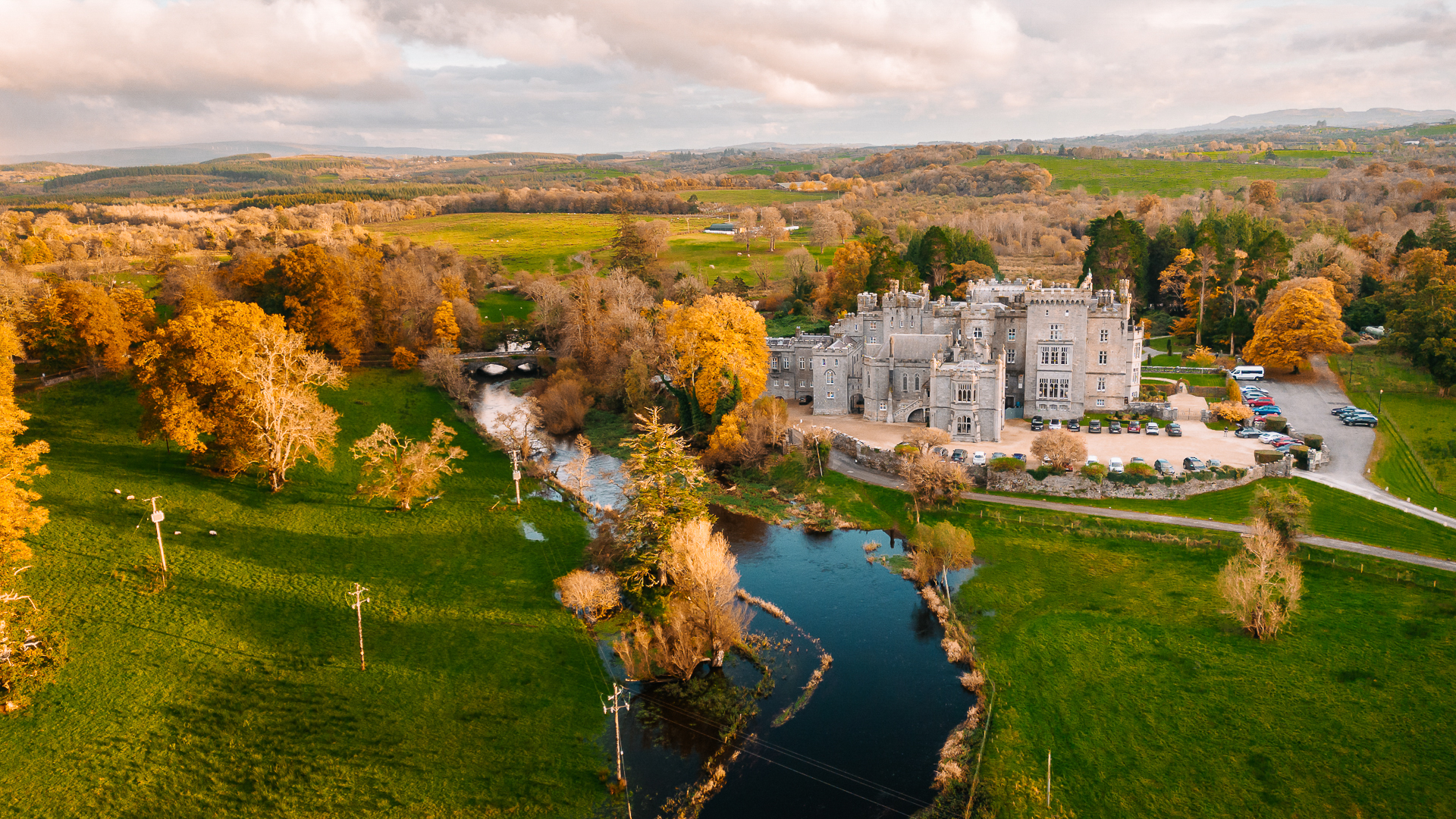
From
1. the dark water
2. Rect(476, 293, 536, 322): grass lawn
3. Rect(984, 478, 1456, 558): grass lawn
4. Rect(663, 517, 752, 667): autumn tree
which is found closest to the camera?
the dark water

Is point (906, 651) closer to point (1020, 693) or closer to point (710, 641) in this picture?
point (1020, 693)

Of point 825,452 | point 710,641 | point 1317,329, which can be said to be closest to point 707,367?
point 825,452

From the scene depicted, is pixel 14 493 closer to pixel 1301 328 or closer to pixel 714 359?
pixel 714 359

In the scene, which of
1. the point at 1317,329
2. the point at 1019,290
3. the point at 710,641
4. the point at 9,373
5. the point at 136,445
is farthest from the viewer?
the point at 1019,290

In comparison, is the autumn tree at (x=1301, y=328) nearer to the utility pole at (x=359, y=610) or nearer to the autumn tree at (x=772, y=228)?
the utility pole at (x=359, y=610)

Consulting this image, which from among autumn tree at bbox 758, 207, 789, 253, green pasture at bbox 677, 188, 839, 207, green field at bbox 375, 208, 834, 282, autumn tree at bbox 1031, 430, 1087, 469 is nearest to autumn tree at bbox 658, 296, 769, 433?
autumn tree at bbox 1031, 430, 1087, 469

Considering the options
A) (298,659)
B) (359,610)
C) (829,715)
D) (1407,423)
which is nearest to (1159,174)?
(1407,423)

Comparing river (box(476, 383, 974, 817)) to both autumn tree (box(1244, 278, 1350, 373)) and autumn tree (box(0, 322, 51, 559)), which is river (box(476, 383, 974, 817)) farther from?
autumn tree (box(1244, 278, 1350, 373))

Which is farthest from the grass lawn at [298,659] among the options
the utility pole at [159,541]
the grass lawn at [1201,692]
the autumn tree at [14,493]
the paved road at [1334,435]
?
the paved road at [1334,435]
